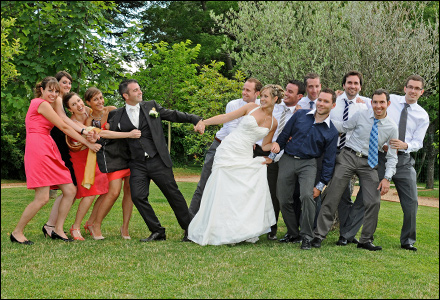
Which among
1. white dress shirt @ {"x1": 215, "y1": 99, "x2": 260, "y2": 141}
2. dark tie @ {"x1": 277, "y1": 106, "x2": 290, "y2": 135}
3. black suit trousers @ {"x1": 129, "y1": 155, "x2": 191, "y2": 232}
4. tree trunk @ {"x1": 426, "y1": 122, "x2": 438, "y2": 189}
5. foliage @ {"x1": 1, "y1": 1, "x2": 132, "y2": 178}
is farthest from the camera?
tree trunk @ {"x1": 426, "y1": 122, "x2": 438, "y2": 189}

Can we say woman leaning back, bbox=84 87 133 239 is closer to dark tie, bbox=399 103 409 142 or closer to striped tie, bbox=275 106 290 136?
striped tie, bbox=275 106 290 136

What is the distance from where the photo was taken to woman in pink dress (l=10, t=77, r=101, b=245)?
7.01 metres

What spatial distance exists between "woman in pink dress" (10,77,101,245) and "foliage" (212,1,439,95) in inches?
290

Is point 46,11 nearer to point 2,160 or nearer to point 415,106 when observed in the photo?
point 415,106

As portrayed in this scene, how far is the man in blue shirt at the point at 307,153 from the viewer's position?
695cm

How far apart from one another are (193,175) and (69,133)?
19739mm

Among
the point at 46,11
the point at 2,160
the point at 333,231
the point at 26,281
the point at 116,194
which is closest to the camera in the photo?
the point at 26,281

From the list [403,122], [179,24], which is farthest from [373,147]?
[179,24]

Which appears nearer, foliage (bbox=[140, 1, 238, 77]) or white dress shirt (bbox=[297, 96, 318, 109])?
white dress shirt (bbox=[297, 96, 318, 109])

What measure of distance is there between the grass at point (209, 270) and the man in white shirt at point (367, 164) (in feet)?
1.32

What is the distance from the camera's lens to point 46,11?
35.5ft

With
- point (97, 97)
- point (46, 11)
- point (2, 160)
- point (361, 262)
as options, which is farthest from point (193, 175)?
point (361, 262)

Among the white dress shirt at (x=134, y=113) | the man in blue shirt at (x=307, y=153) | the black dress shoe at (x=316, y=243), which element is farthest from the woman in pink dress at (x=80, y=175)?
the black dress shoe at (x=316, y=243)

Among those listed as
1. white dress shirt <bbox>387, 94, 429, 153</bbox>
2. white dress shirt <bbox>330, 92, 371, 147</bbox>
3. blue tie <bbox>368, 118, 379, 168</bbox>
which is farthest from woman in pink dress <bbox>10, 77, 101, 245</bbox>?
white dress shirt <bbox>387, 94, 429, 153</bbox>
